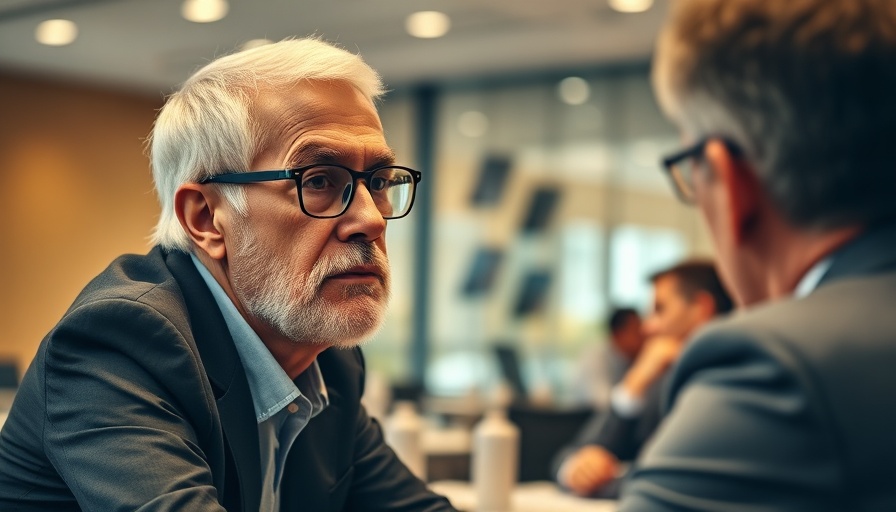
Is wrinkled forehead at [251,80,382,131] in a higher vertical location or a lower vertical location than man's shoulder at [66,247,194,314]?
higher

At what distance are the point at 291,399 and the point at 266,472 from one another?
0.40ft

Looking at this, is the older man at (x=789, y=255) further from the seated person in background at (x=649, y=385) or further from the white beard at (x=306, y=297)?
the seated person in background at (x=649, y=385)

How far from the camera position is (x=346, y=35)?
8.05 meters

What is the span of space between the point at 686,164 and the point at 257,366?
85cm

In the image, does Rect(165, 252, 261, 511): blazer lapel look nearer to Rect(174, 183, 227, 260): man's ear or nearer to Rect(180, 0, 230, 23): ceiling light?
Rect(174, 183, 227, 260): man's ear

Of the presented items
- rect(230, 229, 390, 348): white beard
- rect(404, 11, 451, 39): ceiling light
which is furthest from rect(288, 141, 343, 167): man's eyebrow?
rect(404, 11, 451, 39): ceiling light

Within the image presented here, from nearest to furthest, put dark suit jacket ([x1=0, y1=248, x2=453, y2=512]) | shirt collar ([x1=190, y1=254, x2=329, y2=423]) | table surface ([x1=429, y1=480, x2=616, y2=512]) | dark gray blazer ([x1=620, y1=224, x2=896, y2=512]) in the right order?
dark gray blazer ([x1=620, y1=224, x2=896, y2=512])
dark suit jacket ([x1=0, y1=248, x2=453, y2=512])
shirt collar ([x1=190, y1=254, x2=329, y2=423])
table surface ([x1=429, y1=480, x2=616, y2=512])

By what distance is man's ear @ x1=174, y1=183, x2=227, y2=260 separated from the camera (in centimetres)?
162

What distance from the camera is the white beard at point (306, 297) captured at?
1.56m

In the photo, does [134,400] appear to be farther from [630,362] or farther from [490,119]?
[490,119]

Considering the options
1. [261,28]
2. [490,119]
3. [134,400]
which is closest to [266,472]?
[134,400]

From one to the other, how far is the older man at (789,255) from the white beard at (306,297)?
733 mm

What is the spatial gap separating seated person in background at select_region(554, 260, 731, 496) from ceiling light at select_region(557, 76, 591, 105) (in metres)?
5.60

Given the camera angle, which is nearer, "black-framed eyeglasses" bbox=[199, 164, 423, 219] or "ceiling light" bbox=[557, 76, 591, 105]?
"black-framed eyeglasses" bbox=[199, 164, 423, 219]
